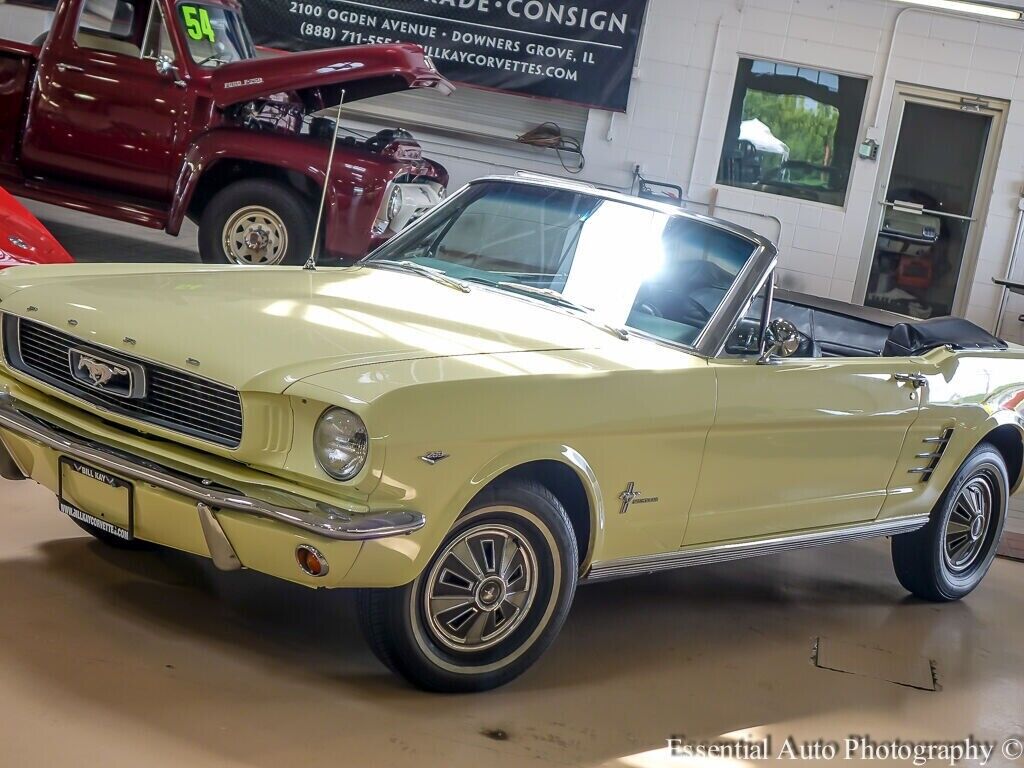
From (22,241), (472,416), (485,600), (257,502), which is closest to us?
(257,502)

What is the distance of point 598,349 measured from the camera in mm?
3857

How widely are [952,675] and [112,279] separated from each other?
127 inches

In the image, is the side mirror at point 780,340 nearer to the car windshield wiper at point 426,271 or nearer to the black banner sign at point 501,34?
the car windshield wiper at point 426,271

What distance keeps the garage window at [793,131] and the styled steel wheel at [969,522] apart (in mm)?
8315

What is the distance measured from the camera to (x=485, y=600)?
354cm

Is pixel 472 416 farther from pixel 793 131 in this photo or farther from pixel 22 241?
pixel 793 131

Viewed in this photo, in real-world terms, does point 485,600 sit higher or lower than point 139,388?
lower

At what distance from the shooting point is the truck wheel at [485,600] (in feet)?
11.2

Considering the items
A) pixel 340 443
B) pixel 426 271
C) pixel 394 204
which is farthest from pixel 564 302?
pixel 394 204

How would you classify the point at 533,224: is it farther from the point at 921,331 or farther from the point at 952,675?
the point at 952,675

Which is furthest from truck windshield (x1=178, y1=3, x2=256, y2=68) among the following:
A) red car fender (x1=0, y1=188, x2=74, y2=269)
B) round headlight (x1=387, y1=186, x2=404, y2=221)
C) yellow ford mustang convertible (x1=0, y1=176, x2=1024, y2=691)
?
yellow ford mustang convertible (x1=0, y1=176, x2=1024, y2=691)

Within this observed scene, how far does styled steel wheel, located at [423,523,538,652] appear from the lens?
347 cm

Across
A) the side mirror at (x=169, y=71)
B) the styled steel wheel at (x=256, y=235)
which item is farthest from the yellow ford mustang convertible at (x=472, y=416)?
the side mirror at (x=169, y=71)

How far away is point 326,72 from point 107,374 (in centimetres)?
569
